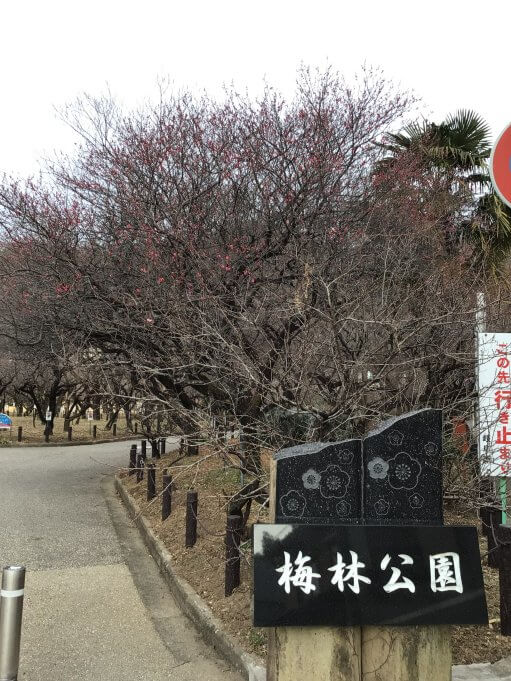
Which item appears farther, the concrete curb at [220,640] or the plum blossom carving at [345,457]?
the concrete curb at [220,640]

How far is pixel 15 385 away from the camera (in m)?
31.3

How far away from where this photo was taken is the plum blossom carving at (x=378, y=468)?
10.3 ft

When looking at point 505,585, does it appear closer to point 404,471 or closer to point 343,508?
point 404,471

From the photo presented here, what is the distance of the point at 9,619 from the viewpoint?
3.58m

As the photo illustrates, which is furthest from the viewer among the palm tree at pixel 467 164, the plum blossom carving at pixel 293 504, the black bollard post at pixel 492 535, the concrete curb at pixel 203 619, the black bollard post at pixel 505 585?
the palm tree at pixel 467 164

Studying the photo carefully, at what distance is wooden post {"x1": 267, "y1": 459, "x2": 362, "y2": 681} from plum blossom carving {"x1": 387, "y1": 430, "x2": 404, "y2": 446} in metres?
1.02

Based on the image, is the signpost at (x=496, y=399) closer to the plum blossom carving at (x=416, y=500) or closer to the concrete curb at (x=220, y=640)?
the concrete curb at (x=220, y=640)

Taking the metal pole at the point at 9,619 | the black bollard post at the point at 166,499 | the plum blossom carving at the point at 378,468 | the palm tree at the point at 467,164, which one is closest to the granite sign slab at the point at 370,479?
the plum blossom carving at the point at 378,468

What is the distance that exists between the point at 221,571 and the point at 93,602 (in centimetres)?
128

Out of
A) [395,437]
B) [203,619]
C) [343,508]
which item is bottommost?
[203,619]

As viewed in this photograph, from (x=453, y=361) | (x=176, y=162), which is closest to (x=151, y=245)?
(x=176, y=162)

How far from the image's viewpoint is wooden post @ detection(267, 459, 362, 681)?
9.84 feet

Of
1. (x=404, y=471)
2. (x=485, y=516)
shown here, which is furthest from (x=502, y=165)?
(x=485, y=516)

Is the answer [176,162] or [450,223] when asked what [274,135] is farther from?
[450,223]
